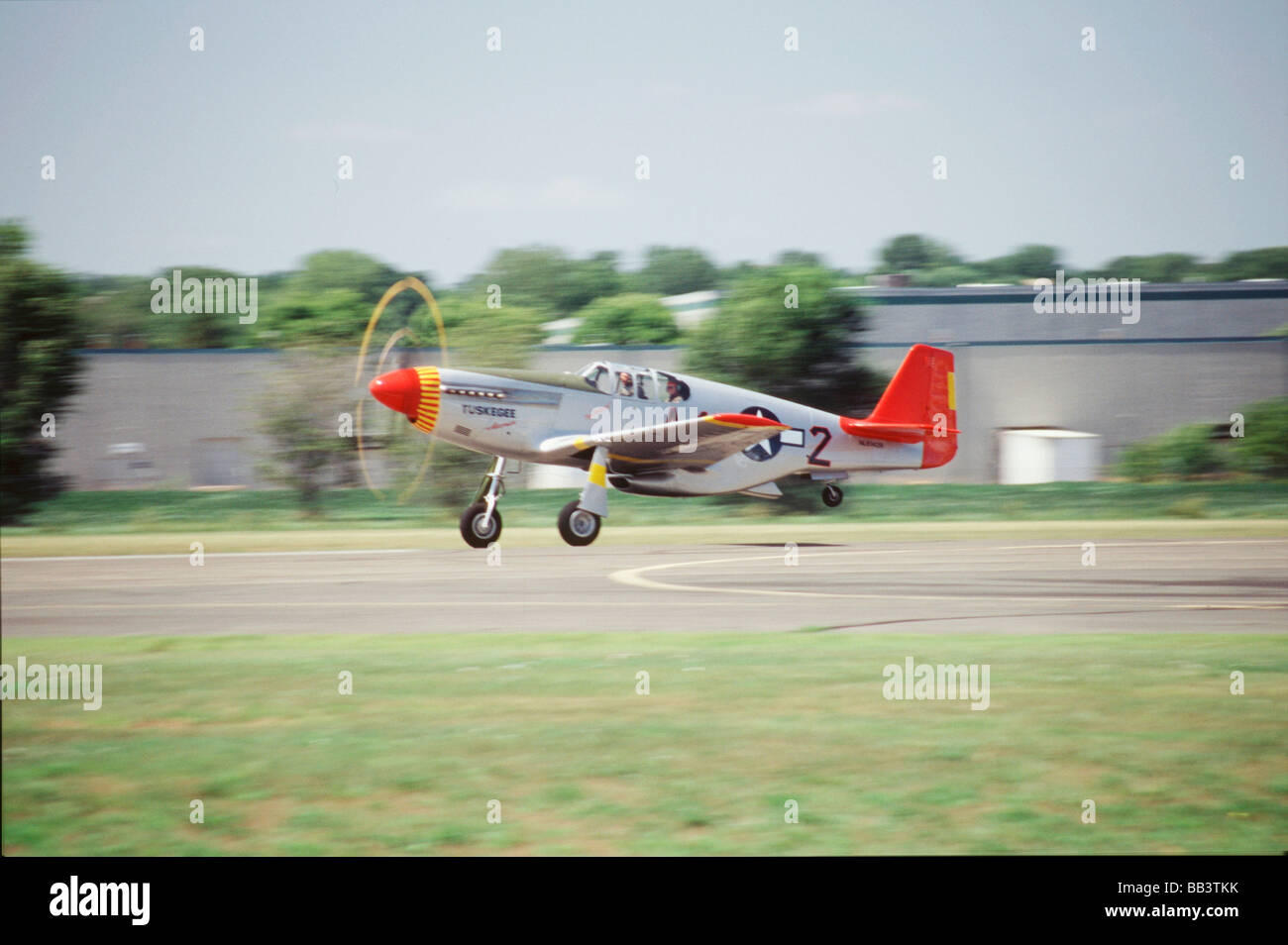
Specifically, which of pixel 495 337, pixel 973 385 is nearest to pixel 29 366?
pixel 495 337

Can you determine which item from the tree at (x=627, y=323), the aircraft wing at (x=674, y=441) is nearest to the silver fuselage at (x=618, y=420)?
the aircraft wing at (x=674, y=441)

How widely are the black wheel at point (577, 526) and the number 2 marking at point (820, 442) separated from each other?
4.69 meters

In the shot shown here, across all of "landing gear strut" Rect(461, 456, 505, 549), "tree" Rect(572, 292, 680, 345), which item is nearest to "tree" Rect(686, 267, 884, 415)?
"tree" Rect(572, 292, 680, 345)

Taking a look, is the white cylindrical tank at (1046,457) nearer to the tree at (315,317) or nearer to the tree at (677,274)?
the tree at (315,317)

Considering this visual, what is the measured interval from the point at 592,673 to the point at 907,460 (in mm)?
14021

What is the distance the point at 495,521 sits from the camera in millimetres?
17594

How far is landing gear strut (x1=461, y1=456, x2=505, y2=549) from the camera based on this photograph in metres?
17.3

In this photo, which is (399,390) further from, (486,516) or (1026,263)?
(1026,263)

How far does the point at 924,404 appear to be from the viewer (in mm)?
22391

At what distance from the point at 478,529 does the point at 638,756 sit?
1069cm

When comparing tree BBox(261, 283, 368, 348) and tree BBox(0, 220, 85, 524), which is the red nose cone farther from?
tree BBox(0, 220, 85, 524)

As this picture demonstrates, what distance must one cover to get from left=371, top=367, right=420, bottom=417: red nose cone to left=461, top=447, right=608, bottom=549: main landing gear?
62.7 inches

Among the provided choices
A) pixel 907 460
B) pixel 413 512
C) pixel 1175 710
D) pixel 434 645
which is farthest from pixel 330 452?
pixel 1175 710

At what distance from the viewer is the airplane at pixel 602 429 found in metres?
16.8
